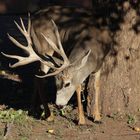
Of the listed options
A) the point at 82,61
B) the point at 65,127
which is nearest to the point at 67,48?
the point at 82,61

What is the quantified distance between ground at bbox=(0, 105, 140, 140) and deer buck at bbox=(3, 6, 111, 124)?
0.21 m

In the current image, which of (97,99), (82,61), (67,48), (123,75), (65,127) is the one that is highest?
(67,48)

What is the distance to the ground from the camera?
8.58m

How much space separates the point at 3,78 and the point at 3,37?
4.12 meters

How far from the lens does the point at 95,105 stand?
927 cm

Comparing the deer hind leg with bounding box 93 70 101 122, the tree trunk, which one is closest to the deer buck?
the deer hind leg with bounding box 93 70 101 122

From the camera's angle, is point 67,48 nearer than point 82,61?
No

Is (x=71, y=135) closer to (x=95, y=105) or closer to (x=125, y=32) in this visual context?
(x=95, y=105)

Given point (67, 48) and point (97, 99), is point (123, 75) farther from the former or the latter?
point (67, 48)

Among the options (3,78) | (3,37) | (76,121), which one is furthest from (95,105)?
(3,37)

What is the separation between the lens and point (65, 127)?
29.3 feet

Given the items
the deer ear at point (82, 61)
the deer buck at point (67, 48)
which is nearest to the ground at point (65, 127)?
the deer buck at point (67, 48)

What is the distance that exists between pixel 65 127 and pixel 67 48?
1273 millimetres

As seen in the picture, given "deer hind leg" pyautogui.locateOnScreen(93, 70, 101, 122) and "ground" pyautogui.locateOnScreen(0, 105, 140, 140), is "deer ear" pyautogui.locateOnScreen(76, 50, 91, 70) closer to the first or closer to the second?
"deer hind leg" pyautogui.locateOnScreen(93, 70, 101, 122)
